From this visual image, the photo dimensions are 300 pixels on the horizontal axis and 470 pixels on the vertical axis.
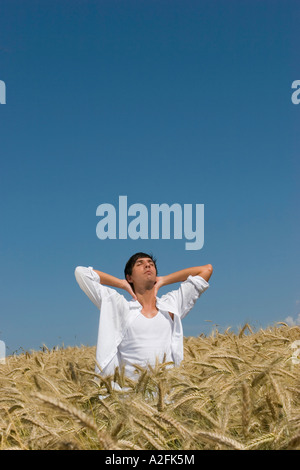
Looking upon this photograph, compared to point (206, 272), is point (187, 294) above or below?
below

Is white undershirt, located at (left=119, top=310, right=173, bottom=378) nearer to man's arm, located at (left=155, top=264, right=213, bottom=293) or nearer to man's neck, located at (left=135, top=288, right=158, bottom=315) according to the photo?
man's neck, located at (left=135, top=288, right=158, bottom=315)

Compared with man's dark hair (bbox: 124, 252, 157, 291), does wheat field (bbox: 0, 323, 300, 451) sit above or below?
below

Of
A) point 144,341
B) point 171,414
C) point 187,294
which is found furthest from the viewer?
point 187,294

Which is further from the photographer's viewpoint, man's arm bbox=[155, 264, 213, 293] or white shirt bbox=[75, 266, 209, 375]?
man's arm bbox=[155, 264, 213, 293]

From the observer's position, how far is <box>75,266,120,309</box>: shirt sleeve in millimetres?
4828

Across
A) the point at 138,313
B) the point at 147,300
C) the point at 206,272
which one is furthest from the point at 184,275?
the point at 138,313

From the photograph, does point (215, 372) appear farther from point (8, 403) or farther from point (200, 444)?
point (8, 403)

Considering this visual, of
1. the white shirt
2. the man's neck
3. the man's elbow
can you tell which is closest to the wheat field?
the white shirt

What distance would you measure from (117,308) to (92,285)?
14.2 inches

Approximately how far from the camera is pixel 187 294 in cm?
504

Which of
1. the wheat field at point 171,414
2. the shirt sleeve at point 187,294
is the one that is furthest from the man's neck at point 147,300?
the wheat field at point 171,414

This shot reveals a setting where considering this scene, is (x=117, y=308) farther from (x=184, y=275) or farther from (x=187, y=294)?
(x=184, y=275)

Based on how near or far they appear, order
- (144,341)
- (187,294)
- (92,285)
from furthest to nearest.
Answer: (187,294), (92,285), (144,341)
